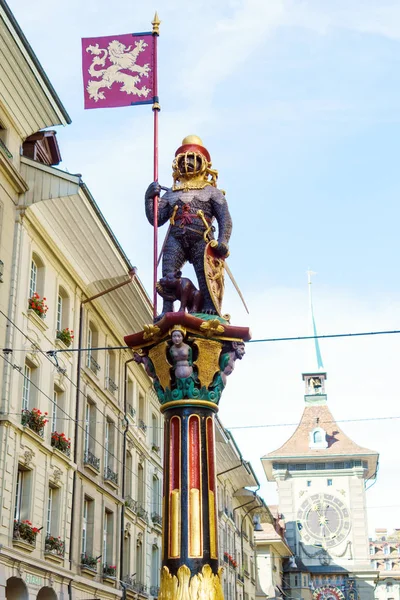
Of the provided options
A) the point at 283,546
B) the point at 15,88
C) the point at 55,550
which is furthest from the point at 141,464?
the point at 283,546

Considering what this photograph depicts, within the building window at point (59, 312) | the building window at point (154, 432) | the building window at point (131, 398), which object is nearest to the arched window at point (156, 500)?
the building window at point (154, 432)

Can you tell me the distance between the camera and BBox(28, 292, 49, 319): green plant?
21.2 metres

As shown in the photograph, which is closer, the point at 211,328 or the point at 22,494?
the point at 211,328

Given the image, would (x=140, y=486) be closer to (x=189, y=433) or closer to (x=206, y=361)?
(x=206, y=361)

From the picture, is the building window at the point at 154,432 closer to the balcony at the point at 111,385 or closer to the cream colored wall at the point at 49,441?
the cream colored wall at the point at 49,441

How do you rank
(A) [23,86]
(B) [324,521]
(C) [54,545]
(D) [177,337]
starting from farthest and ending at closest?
(B) [324,521] < (A) [23,86] < (C) [54,545] < (D) [177,337]

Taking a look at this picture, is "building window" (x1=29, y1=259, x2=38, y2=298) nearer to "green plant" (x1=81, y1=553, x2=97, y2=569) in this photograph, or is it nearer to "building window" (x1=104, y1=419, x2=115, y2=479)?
"building window" (x1=104, y1=419, x2=115, y2=479)

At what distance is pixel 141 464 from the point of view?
3050 centimetres

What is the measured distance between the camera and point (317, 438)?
89.6 m

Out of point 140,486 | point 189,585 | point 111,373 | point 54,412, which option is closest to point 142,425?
point 140,486

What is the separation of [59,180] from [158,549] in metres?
16.2

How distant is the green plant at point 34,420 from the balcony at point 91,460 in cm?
340

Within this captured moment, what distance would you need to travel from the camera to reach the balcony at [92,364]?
25417mm

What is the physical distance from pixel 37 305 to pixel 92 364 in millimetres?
4878
